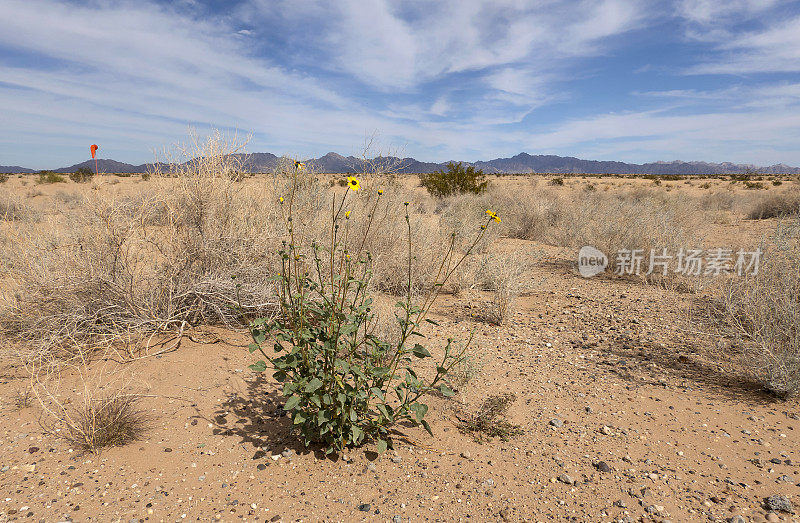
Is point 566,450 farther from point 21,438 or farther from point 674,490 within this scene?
point 21,438

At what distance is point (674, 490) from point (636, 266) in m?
5.13

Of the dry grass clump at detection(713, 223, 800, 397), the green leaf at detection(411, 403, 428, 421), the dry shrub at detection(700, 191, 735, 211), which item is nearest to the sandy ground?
the dry grass clump at detection(713, 223, 800, 397)

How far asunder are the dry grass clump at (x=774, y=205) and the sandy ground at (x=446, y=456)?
12.2 m

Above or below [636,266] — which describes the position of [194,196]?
above

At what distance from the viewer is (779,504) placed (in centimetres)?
201

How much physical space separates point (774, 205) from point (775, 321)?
12747 millimetres

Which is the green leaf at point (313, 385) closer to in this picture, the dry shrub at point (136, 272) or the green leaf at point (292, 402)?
the green leaf at point (292, 402)

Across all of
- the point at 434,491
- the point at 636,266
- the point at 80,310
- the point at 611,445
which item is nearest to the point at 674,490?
the point at 611,445

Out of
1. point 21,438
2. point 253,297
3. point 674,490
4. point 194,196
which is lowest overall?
point 674,490

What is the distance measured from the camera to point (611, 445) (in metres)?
2.55

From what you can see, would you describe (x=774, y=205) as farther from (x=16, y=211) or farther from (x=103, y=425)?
(x=16, y=211)

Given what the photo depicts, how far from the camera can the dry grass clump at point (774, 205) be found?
11.6 metres

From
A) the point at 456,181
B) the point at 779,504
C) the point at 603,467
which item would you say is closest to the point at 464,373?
the point at 603,467

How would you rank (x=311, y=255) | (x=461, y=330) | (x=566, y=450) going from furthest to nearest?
(x=311, y=255) → (x=461, y=330) → (x=566, y=450)
